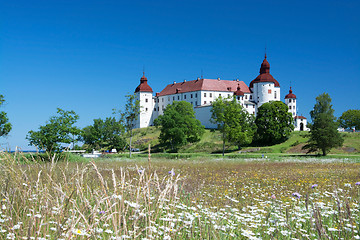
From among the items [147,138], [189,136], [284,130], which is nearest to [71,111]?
[189,136]

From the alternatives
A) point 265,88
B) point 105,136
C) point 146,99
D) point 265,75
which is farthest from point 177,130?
point 146,99

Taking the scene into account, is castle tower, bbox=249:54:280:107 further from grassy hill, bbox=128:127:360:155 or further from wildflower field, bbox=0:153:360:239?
wildflower field, bbox=0:153:360:239

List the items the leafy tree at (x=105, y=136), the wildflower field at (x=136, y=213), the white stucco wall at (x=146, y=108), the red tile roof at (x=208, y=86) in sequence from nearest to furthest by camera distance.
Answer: the wildflower field at (x=136, y=213)
the leafy tree at (x=105, y=136)
the red tile roof at (x=208, y=86)
the white stucco wall at (x=146, y=108)

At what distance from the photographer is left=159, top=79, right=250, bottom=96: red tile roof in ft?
340

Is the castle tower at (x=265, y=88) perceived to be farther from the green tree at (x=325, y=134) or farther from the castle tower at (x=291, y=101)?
the green tree at (x=325, y=134)

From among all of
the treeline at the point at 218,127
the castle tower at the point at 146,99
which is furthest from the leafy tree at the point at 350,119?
the castle tower at the point at 146,99

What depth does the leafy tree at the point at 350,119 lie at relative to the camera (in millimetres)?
99688

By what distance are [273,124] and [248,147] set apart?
820 cm

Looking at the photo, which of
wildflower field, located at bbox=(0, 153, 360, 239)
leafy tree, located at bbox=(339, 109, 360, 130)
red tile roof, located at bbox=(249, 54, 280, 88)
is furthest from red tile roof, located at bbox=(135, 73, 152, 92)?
wildflower field, located at bbox=(0, 153, 360, 239)

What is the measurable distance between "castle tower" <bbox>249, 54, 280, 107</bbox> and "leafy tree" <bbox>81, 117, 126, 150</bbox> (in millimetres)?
42464

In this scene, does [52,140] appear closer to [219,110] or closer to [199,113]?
[219,110]

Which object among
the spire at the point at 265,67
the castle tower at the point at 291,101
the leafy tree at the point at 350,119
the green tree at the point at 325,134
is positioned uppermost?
the spire at the point at 265,67

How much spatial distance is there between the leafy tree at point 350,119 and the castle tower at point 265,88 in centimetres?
2254

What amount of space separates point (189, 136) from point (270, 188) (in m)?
60.5
